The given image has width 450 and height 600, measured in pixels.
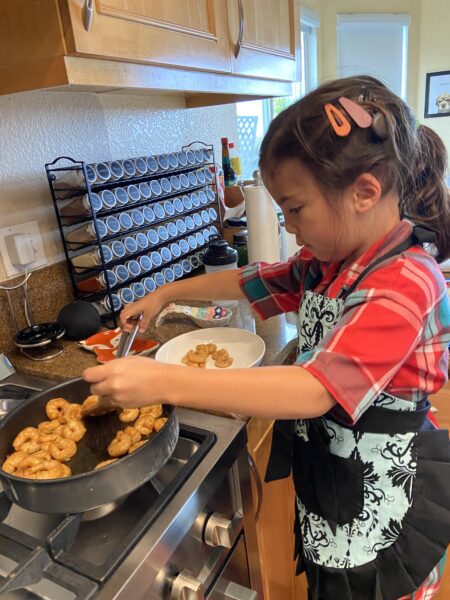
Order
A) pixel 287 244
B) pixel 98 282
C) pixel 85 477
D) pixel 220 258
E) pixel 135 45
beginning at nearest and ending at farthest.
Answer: pixel 85 477
pixel 135 45
pixel 98 282
pixel 220 258
pixel 287 244

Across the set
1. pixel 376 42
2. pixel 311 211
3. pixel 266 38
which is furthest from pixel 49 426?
pixel 376 42

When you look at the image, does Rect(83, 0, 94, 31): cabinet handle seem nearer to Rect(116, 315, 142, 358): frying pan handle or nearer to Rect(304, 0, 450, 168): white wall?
Rect(116, 315, 142, 358): frying pan handle

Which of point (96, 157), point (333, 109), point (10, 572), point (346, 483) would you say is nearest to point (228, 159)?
point (96, 157)

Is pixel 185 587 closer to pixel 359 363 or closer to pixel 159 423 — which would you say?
pixel 159 423

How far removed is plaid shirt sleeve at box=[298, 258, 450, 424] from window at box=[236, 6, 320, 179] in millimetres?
1608

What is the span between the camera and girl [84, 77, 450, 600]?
0.52m

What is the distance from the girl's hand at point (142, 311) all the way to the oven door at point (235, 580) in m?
0.42

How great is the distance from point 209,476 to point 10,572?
0.26m

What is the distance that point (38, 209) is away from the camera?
3.41ft

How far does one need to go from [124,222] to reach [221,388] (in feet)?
2.24

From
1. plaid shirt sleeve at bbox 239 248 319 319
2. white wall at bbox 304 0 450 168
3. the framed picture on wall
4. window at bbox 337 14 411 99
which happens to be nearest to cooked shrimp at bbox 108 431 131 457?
plaid shirt sleeve at bbox 239 248 319 319

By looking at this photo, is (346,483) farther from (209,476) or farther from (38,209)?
(38,209)

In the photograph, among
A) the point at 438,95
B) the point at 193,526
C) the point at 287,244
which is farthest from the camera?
the point at 438,95

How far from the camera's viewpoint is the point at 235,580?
2.47 ft
